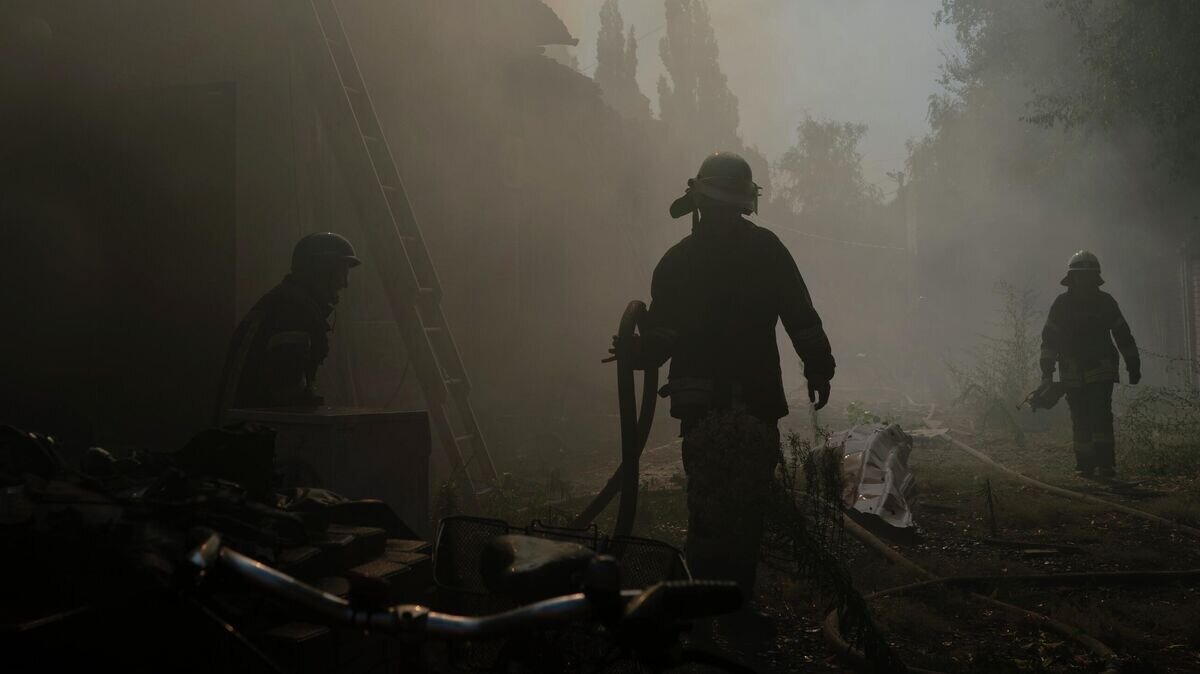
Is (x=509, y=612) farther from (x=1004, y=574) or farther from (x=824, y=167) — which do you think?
(x=824, y=167)

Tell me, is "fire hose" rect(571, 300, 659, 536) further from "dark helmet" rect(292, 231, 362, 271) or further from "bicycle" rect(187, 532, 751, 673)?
"bicycle" rect(187, 532, 751, 673)

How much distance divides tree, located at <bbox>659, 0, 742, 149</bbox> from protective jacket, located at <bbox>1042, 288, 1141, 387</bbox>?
5235 cm

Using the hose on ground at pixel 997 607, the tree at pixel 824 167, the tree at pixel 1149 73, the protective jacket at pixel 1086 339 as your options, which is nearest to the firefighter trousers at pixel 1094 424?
the protective jacket at pixel 1086 339

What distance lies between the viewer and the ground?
4281 millimetres

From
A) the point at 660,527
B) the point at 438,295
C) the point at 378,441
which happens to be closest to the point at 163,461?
the point at 378,441

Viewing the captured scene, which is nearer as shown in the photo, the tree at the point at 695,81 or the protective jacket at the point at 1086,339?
the protective jacket at the point at 1086,339

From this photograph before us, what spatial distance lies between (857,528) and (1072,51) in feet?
58.5

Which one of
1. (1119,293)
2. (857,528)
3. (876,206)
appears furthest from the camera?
(876,206)

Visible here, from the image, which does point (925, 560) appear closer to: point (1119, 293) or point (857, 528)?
point (857, 528)

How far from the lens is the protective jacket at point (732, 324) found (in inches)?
199

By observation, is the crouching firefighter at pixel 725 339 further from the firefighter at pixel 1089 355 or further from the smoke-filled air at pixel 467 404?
the firefighter at pixel 1089 355

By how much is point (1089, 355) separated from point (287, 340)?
8517 millimetres

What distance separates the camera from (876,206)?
3654 inches

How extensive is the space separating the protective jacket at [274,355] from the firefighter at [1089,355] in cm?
823
